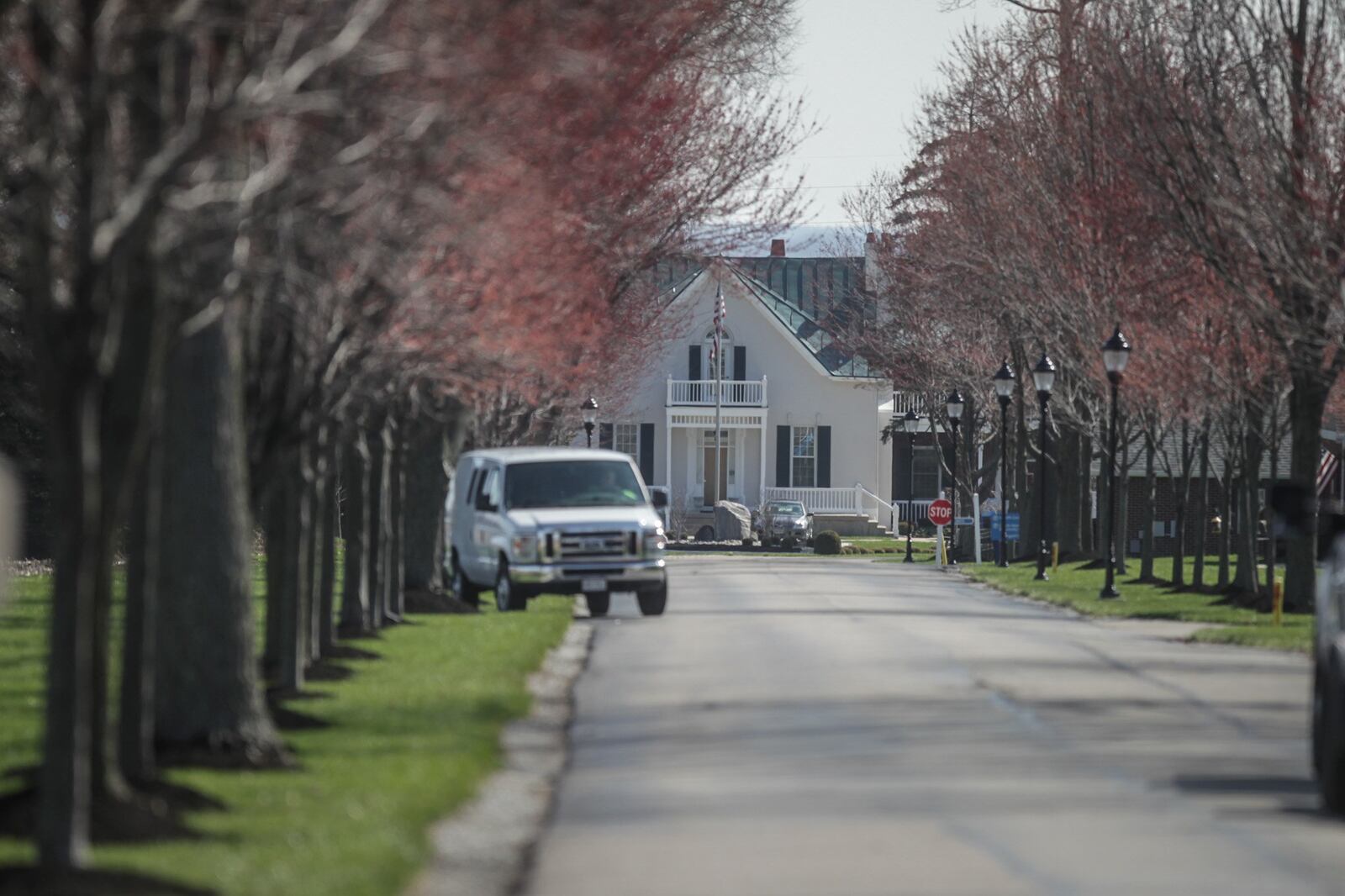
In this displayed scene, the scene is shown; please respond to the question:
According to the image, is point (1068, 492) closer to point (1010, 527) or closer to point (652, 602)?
point (1010, 527)

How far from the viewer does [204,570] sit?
13.1m

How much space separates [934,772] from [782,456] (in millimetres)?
71892

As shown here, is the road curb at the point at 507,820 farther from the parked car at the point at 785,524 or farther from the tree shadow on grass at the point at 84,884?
the parked car at the point at 785,524

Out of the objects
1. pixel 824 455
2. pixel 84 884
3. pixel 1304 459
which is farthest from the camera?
pixel 824 455

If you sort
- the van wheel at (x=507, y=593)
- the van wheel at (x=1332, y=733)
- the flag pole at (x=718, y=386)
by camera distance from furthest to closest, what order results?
the flag pole at (x=718, y=386) < the van wheel at (x=507, y=593) < the van wheel at (x=1332, y=733)

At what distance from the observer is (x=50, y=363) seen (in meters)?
8.95

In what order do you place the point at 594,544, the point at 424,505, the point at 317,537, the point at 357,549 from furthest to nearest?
1. the point at 424,505
2. the point at 594,544
3. the point at 357,549
4. the point at 317,537

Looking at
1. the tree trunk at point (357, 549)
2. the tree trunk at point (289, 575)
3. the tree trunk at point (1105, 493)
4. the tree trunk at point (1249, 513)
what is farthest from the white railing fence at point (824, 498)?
the tree trunk at point (289, 575)

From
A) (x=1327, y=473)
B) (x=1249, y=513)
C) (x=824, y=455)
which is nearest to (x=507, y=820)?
(x=1249, y=513)

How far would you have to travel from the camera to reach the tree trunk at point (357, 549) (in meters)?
23.0

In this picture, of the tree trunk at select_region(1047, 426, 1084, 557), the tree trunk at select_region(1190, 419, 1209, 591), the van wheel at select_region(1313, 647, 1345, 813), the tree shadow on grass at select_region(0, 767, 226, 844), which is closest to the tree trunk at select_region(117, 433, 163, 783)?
the tree shadow on grass at select_region(0, 767, 226, 844)

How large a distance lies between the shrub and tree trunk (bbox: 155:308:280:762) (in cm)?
5705

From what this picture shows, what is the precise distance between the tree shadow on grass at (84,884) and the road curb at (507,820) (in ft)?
3.23

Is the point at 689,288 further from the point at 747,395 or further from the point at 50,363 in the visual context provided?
the point at 50,363
